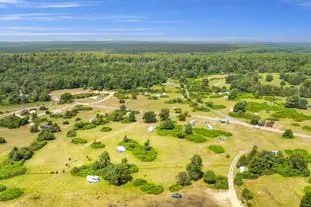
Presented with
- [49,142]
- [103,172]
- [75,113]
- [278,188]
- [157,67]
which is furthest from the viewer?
[157,67]

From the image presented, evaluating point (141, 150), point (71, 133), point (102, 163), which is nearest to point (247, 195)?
point (141, 150)

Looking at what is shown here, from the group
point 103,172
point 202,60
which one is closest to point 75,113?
point 103,172

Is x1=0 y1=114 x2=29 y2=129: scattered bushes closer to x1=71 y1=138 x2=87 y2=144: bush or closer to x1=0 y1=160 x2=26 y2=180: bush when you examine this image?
x1=71 y1=138 x2=87 y2=144: bush

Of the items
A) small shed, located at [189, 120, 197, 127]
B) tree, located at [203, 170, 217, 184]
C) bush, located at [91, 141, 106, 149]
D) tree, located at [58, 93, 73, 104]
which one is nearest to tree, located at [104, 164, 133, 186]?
tree, located at [203, 170, 217, 184]

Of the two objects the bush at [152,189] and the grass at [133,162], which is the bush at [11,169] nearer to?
the grass at [133,162]

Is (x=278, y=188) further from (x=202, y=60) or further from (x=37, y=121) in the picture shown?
(x=202, y=60)
